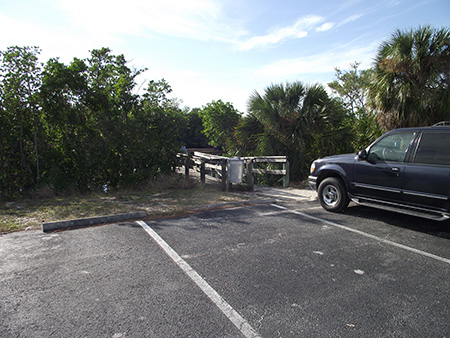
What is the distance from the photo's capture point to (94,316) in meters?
2.80

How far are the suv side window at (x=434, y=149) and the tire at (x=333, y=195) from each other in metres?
1.66

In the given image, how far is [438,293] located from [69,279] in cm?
414

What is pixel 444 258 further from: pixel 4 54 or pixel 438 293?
pixel 4 54

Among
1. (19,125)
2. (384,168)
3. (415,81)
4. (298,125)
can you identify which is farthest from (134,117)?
(415,81)

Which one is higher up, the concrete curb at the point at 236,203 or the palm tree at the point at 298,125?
the palm tree at the point at 298,125

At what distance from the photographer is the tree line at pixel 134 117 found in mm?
8508

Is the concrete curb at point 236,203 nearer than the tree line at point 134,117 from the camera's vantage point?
Yes

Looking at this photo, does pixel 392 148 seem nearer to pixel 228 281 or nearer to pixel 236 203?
pixel 236 203

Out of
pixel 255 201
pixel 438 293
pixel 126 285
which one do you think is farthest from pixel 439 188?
pixel 126 285

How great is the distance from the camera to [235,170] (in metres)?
9.33

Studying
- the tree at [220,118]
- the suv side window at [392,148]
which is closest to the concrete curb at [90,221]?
the suv side window at [392,148]

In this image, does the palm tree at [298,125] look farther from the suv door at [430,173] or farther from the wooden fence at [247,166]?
the suv door at [430,173]

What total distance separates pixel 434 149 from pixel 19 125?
9966mm

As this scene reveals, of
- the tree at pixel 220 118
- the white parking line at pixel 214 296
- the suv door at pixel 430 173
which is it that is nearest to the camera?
the white parking line at pixel 214 296
